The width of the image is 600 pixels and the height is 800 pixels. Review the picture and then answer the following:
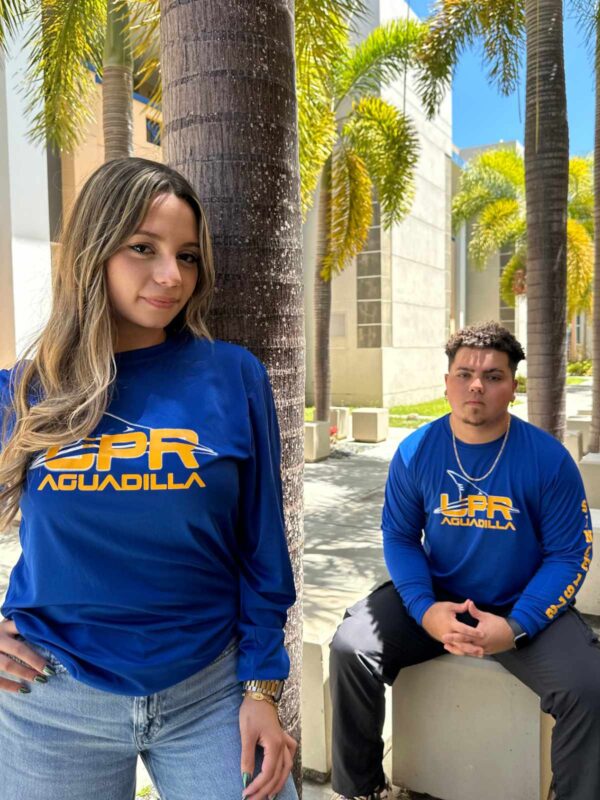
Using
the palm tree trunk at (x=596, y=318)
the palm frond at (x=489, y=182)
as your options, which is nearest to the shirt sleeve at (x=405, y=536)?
the palm tree trunk at (x=596, y=318)

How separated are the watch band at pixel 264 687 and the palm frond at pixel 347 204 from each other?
1188 centimetres

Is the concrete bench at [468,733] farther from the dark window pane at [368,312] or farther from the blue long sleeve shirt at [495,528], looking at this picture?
the dark window pane at [368,312]

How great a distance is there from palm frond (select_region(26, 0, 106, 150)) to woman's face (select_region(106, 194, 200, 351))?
21.9 feet

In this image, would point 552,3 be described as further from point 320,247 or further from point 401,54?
point 320,247

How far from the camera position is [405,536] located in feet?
9.30

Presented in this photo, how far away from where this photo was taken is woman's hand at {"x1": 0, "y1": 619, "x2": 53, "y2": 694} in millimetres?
1378

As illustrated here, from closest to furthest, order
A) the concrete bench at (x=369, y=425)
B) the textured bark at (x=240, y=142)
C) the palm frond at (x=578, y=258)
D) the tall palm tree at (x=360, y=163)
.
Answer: the textured bark at (x=240, y=142) < the tall palm tree at (x=360, y=163) < the concrete bench at (x=369, y=425) < the palm frond at (x=578, y=258)

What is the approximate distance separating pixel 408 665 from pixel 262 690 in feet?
4.67

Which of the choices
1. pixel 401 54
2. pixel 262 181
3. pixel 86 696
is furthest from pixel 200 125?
pixel 401 54

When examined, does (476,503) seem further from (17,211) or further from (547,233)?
(17,211)

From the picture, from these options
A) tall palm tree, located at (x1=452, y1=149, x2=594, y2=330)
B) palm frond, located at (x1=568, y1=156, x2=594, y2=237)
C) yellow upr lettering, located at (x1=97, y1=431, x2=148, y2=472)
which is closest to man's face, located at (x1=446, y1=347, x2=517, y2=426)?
yellow upr lettering, located at (x1=97, y1=431, x2=148, y2=472)

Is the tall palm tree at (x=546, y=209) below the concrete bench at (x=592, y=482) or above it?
above

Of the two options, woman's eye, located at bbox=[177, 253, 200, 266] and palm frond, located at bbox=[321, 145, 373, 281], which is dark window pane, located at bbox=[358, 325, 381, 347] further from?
woman's eye, located at bbox=[177, 253, 200, 266]

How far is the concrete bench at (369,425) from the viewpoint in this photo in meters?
14.2
